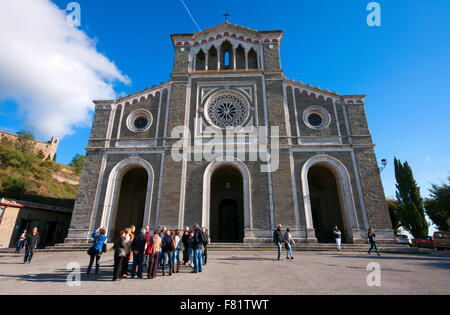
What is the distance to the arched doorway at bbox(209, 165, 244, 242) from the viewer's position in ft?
65.1

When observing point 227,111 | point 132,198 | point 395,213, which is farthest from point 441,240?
point 132,198

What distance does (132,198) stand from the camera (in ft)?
70.7

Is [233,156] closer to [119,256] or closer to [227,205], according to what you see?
[227,205]

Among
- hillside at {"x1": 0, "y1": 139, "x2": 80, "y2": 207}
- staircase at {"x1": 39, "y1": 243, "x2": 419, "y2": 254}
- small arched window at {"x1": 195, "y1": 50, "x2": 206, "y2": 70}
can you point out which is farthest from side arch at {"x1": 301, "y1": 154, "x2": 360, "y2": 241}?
hillside at {"x1": 0, "y1": 139, "x2": 80, "y2": 207}

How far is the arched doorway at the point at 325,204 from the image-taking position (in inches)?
739

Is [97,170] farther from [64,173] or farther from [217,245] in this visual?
[64,173]

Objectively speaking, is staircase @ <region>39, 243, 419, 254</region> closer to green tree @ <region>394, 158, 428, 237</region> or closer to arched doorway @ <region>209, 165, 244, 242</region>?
arched doorway @ <region>209, 165, 244, 242</region>

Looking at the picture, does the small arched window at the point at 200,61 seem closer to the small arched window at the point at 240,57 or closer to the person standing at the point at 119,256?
the small arched window at the point at 240,57

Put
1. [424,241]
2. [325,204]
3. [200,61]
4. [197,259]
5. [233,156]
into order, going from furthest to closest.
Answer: [424,241]
[200,61]
[325,204]
[233,156]
[197,259]

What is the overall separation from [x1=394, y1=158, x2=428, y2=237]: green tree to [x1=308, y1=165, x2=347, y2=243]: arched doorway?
16122 millimetres

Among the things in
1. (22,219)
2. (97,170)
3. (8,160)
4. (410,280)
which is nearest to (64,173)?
(8,160)

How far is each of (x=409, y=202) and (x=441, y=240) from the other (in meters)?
6.54

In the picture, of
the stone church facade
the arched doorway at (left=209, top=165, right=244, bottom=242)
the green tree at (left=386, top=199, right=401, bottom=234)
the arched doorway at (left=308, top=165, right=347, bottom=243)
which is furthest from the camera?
the green tree at (left=386, top=199, right=401, bottom=234)
